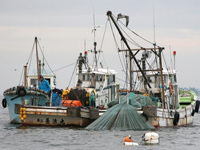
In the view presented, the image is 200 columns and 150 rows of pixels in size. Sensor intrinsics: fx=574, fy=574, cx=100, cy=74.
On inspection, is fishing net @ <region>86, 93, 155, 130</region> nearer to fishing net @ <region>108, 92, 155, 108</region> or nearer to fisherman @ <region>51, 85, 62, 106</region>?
fishing net @ <region>108, 92, 155, 108</region>

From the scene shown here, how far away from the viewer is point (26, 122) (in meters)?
34.7

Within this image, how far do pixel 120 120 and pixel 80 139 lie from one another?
4.88m

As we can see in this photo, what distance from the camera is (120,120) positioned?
32875mm

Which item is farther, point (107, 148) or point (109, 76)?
point (109, 76)

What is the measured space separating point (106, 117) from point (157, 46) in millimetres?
7921

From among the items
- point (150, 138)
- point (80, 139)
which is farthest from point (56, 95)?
point (150, 138)

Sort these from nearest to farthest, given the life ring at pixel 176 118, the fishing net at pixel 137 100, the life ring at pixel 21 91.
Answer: the fishing net at pixel 137 100
the life ring at pixel 21 91
the life ring at pixel 176 118

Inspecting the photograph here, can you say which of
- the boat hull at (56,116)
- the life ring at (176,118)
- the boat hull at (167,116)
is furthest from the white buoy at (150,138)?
the life ring at (176,118)

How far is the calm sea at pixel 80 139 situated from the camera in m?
26.0

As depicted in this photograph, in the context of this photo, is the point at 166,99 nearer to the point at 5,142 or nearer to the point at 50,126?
the point at 50,126

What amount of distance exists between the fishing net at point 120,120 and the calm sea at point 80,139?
98 centimetres

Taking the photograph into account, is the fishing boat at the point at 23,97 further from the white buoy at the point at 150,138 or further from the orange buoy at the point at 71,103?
the white buoy at the point at 150,138

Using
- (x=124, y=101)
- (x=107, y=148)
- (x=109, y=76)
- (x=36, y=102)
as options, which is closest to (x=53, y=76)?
(x=109, y=76)

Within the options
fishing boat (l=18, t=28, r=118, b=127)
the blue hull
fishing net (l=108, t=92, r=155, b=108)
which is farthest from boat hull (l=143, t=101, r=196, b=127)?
the blue hull
